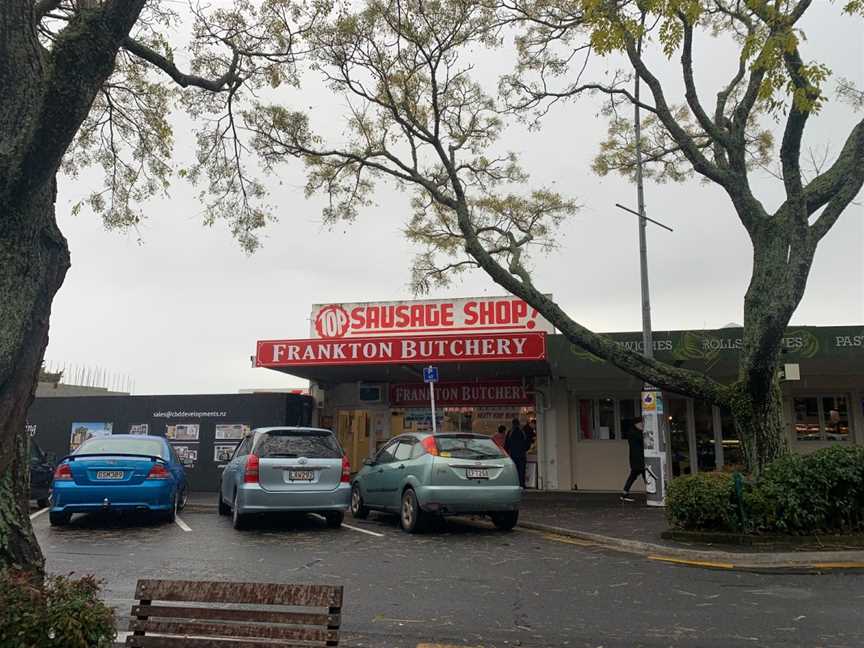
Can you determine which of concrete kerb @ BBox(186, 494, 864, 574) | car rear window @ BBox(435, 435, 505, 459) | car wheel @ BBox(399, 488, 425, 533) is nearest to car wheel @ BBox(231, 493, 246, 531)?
car wheel @ BBox(399, 488, 425, 533)

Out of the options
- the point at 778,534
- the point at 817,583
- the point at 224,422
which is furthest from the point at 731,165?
the point at 224,422

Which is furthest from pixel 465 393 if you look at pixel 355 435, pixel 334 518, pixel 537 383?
pixel 334 518

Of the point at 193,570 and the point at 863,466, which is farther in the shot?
the point at 863,466

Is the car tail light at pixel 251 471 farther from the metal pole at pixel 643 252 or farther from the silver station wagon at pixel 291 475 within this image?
the metal pole at pixel 643 252

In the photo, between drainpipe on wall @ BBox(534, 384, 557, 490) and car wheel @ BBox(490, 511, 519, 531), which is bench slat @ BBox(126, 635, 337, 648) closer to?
car wheel @ BBox(490, 511, 519, 531)

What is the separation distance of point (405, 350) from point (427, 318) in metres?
4.01

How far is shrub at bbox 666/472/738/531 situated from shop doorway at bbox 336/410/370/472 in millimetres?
11896

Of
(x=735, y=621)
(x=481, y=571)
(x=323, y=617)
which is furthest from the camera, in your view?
(x=481, y=571)

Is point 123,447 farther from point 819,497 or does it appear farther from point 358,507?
point 819,497

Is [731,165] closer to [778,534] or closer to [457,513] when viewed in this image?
[778,534]

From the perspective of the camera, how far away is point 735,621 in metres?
5.69

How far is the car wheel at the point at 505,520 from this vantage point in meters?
11.0

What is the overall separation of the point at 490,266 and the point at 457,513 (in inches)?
175

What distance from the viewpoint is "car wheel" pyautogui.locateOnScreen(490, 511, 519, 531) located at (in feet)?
36.0
